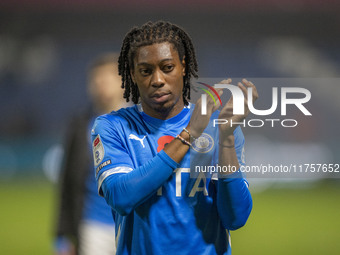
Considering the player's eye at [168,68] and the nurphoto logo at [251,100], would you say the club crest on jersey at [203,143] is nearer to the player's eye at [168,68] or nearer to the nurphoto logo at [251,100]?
the nurphoto logo at [251,100]

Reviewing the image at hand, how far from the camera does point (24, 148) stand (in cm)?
411

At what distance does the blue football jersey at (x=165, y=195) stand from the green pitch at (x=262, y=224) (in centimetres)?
219

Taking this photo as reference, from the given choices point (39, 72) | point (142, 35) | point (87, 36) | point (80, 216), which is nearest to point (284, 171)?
point (80, 216)

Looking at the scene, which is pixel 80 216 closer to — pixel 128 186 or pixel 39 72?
pixel 128 186

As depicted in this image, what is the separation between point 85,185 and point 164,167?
1.21m

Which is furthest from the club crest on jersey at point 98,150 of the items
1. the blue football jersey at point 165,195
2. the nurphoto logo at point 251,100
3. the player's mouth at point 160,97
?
the nurphoto logo at point 251,100

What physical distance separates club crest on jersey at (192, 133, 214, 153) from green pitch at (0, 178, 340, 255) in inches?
87.1

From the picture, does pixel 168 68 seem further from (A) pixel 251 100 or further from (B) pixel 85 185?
(B) pixel 85 185

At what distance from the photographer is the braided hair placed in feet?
4.29

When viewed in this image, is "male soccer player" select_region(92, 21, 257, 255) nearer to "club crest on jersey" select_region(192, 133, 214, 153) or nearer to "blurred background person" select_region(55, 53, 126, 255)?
"club crest on jersey" select_region(192, 133, 214, 153)

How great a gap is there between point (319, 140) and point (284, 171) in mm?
500

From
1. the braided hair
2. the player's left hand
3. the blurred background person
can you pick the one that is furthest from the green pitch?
the player's left hand

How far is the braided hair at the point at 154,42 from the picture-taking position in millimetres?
1307

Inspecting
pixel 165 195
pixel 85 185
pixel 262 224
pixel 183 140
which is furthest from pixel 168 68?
pixel 262 224
